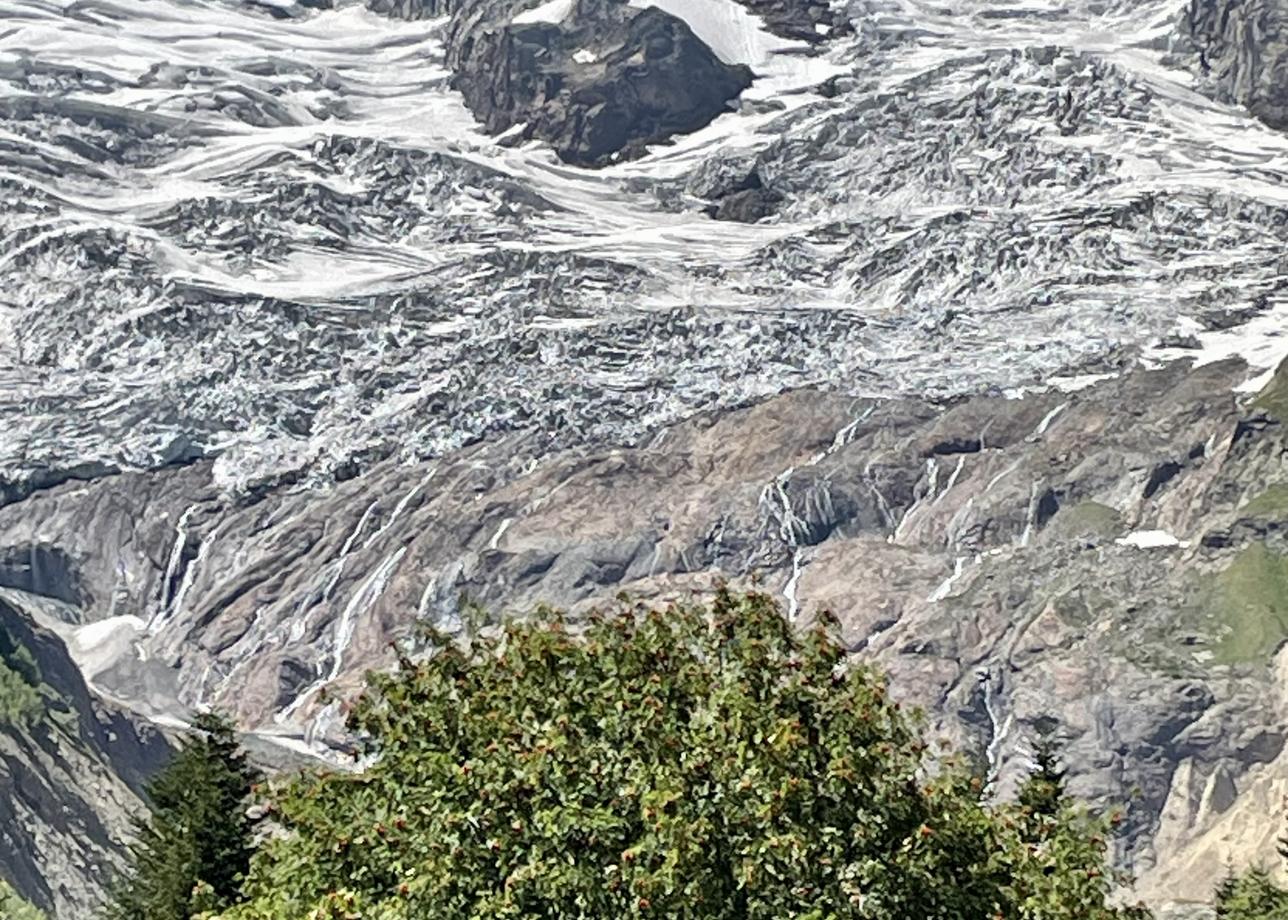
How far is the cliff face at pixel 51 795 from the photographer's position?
120 m

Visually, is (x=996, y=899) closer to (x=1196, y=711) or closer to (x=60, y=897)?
(x=60, y=897)

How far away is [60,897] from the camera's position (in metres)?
121

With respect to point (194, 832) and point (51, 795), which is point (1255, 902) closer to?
point (194, 832)

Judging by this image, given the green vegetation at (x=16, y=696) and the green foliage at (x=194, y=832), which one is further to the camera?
the green vegetation at (x=16, y=696)

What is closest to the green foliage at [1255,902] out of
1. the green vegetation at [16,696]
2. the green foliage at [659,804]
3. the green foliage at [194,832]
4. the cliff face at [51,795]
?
the green foliage at [194,832]

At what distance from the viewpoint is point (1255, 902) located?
2389 inches

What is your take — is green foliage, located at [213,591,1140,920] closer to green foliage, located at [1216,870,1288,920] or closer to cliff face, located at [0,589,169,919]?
green foliage, located at [1216,870,1288,920]

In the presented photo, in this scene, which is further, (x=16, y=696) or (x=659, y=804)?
(x=16, y=696)

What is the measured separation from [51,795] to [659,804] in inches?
4434

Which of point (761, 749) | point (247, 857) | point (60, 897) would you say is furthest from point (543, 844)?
point (60, 897)

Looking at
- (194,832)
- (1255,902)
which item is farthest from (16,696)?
(194,832)

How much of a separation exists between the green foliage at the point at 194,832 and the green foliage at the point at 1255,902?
23938 millimetres

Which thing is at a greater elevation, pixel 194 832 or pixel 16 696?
pixel 194 832

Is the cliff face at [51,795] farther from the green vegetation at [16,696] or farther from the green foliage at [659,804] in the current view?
the green foliage at [659,804]
